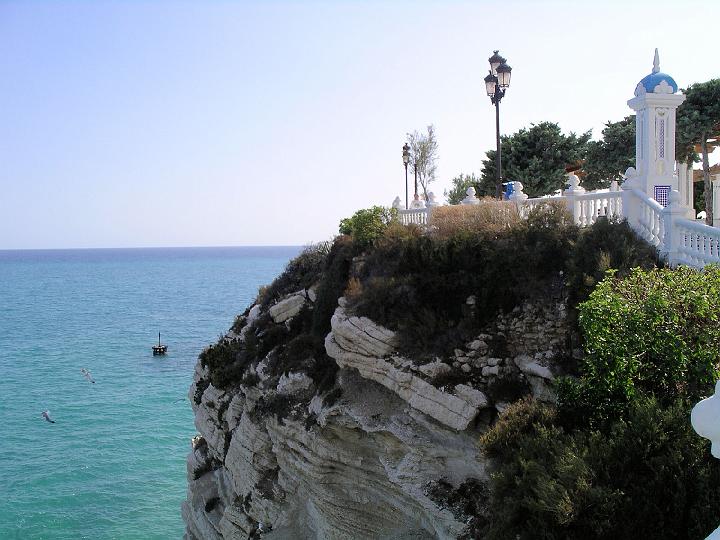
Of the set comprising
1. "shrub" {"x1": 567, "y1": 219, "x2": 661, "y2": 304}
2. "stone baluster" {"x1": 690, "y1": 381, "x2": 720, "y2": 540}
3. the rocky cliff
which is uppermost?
"shrub" {"x1": 567, "y1": 219, "x2": 661, "y2": 304}

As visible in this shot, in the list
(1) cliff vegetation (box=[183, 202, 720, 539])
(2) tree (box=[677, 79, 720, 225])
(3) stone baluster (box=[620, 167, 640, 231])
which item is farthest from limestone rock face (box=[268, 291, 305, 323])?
(2) tree (box=[677, 79, 720, 225])

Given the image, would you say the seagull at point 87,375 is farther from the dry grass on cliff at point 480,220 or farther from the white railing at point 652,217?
the white railing at point 652,217

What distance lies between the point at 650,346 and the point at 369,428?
6107mm

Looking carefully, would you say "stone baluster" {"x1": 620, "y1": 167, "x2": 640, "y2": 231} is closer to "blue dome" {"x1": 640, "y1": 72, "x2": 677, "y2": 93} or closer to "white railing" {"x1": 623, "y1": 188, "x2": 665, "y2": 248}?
"white railing" {"x1": 623, "y1": 188, "x2": 665, "y2": 248}

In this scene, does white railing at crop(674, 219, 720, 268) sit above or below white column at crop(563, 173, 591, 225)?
below

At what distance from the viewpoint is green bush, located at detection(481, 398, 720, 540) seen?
23.5ft

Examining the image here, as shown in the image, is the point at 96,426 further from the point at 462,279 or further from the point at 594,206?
the point at 594,206

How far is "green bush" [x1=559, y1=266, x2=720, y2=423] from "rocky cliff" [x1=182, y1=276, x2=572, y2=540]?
2.40 m

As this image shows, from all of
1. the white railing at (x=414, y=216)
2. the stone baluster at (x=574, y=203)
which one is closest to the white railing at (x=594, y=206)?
the stone baluster at (x=574, y=203)

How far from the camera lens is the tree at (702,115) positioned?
2311cm

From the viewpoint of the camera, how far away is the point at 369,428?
41.9 ft

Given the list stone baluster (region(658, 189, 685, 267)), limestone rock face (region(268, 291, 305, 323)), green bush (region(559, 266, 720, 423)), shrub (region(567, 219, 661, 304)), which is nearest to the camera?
green bush (region(559, 266, 720, 423))

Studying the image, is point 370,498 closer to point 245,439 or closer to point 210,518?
point 245,439

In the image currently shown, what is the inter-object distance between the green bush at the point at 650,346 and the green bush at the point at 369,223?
30.0 feet
